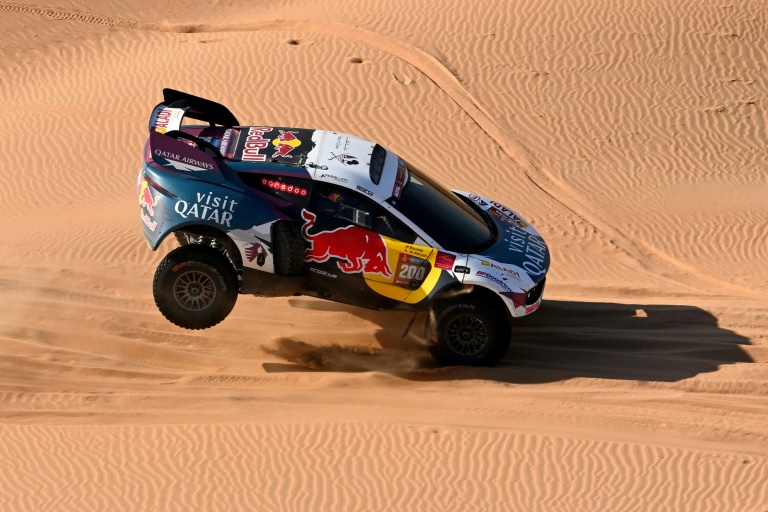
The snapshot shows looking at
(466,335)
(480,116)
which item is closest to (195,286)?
(466,335)

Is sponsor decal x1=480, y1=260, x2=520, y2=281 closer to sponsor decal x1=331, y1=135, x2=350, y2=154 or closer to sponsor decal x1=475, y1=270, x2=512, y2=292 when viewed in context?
sponsor decal x1=475, y1=270, x2=512, y2=292

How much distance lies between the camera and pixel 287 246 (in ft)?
32.0

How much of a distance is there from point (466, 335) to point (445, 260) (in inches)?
31.2

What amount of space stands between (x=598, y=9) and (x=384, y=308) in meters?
13.2

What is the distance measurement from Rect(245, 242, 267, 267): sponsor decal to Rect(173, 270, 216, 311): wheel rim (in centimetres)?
45

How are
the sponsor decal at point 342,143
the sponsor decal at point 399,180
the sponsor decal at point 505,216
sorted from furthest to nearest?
the sponsor decal at point 505,216 → the sponsor decal at point 342,143 → the sponsor decal at point 399,180

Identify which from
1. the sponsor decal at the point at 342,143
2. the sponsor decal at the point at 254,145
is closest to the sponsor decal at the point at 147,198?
the sponsor decal at the point at 254,145

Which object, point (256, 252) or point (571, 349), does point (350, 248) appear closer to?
point (256, 252)

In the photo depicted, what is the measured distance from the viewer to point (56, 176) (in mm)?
16484

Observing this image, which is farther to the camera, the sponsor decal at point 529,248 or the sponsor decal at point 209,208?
the sponsor decal at point 529,248

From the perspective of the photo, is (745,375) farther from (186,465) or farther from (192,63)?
(192,63)

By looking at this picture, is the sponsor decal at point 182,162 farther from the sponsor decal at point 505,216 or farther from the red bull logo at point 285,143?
the sponsor decal at point 505,216

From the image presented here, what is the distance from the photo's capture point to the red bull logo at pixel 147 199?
9867 millimetres

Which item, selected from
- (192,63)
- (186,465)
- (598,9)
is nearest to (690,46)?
(598,9)
